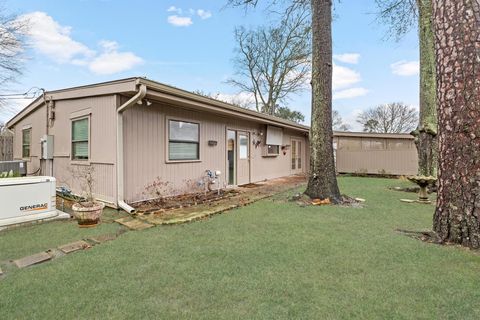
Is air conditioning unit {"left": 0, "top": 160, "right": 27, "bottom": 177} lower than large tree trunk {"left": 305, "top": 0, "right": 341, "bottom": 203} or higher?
lower

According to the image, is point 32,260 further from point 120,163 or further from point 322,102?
point 322,102

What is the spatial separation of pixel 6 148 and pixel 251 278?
1427cm

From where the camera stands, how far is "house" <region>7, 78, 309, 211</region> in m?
5.28

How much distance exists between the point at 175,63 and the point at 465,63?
1214 centimetres

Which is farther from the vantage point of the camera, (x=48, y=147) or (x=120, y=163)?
(x=48, y=147)

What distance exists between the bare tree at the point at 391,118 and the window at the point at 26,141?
2914cm

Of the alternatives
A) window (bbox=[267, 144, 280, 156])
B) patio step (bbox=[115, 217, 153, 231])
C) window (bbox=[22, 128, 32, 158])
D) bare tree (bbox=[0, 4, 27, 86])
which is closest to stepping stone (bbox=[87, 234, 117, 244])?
patio step (bbox=[115, 217, 153, 231])

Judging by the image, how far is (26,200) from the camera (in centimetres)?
444

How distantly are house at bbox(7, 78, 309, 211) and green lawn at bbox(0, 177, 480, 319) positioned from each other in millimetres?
1796

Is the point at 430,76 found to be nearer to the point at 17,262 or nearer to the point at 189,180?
the point at 189,180

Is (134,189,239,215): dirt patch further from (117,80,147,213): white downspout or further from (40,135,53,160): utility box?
(40,135,53,160): utility box

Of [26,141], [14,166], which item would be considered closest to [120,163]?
[14,166]

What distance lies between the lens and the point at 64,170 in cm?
701

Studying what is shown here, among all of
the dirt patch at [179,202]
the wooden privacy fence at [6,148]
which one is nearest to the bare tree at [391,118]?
the dirt patch at [179,202]
